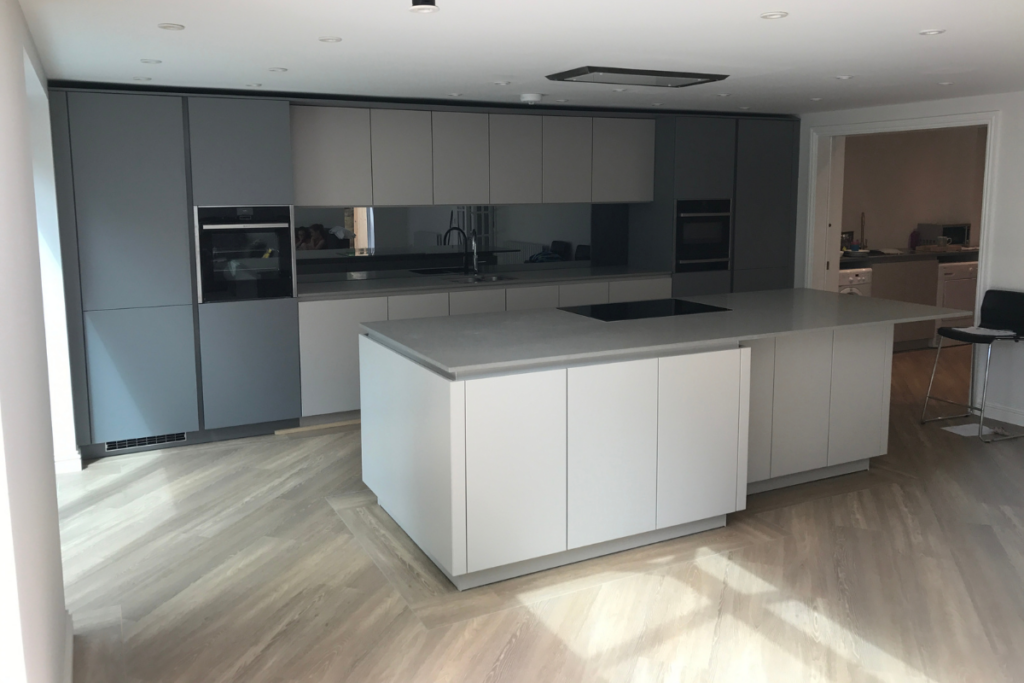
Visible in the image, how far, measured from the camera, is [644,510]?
3.65m

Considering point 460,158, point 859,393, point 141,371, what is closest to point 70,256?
point 141,371

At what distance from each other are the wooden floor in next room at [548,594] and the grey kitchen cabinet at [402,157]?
209 cm

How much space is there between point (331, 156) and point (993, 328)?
4488 millimetres

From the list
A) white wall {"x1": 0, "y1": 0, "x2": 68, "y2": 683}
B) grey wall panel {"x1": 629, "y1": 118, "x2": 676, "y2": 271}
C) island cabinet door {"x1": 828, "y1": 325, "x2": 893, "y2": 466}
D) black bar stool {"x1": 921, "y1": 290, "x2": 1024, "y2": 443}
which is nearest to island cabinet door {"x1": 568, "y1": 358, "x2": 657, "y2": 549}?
island cabinet door {"x1": 828, "y1": 325, "x2": 893, "y2": 466}

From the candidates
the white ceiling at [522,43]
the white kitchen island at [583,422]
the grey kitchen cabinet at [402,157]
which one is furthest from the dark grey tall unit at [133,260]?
the white kitchen island at [583,422]

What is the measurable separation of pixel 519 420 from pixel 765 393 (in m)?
1.49

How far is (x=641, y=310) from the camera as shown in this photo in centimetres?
438

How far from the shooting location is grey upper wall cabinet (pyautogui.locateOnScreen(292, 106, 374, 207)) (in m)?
5.36

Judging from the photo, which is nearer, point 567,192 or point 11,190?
point 11,190

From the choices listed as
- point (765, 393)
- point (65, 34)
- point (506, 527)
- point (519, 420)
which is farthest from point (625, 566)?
point (65, 34)

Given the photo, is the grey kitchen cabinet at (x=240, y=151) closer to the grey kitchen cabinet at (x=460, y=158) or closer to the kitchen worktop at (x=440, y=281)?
the kitchen worktop at (x=440, y=281)

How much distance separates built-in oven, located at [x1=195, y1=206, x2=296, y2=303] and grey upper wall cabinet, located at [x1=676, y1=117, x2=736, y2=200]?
306 centimetres

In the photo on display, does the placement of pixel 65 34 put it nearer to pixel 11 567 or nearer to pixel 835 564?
pixel 11 567

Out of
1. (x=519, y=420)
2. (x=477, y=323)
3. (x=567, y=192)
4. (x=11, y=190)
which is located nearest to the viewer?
(x=11, y=190)
